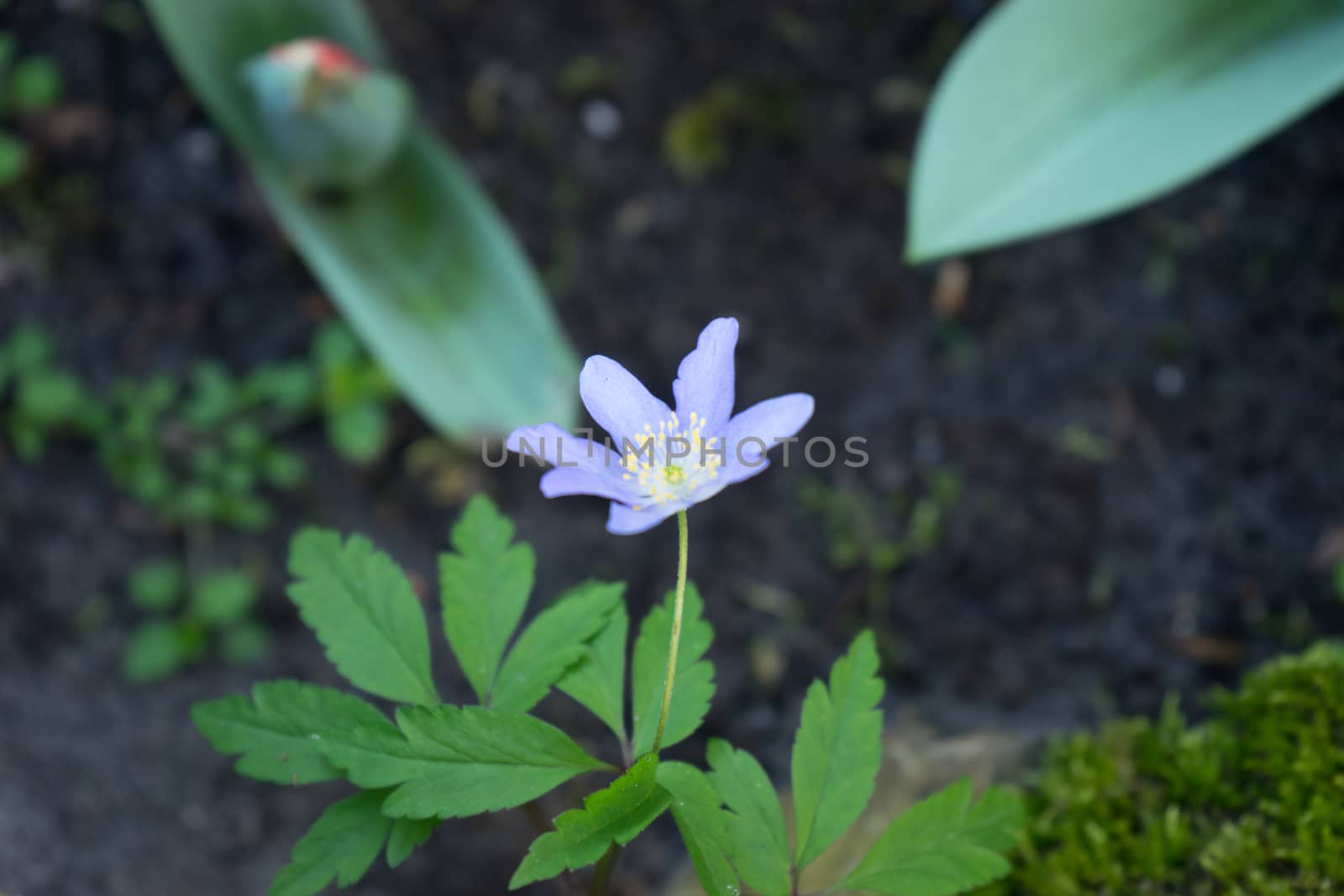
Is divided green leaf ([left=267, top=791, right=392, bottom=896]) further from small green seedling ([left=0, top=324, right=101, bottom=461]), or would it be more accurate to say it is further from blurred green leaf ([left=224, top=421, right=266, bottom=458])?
small green seedling ([left=0, top=324, right=101, bottom=461])

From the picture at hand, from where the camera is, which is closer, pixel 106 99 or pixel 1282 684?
pixel 1282 684

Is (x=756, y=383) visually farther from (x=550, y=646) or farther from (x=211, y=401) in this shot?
(x=550, y=646)

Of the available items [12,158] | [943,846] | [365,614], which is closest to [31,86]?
[12,158]

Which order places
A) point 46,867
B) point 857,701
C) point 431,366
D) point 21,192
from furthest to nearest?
1. point 21,192
2. point 431,366
3. point 46,867
4. point 857,701

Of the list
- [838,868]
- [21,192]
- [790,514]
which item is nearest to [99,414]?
[21,192]

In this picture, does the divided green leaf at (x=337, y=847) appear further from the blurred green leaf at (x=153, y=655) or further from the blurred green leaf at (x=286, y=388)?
the blurred green leaf at (x=286, y=388)

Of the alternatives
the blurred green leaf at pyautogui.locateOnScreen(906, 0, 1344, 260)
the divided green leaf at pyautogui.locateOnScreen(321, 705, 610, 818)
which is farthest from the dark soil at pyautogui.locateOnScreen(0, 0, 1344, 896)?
the divided green leaf at pyautogui.locateOnScreen(321, 705, 610, 818)

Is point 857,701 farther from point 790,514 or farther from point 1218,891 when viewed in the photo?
point 790,514
